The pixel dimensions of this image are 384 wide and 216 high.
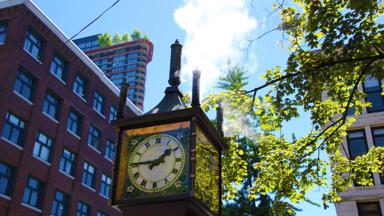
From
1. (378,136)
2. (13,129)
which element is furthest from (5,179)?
(378,136)

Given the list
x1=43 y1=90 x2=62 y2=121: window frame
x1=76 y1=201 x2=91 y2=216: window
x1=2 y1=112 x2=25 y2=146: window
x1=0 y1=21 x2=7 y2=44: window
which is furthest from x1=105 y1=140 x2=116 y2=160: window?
x1=0 y1=21 x2=7 y2=44: window

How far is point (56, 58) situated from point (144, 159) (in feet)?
91.7

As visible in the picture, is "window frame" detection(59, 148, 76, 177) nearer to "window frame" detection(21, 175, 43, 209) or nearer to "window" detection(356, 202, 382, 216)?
"window frame" detection(21, 175, 43, 209)

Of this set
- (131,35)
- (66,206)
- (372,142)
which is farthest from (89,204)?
(131,35)

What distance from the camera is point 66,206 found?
30.9 m

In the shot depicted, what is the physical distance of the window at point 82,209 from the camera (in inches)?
1273

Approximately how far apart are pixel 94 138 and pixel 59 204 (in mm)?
6783

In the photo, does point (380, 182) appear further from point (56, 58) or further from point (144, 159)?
point (144, 159)

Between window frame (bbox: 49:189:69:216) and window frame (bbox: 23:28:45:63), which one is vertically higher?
window frame (bbox: 23:28:45:63)

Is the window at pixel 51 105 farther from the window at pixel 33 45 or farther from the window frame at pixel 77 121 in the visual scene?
the window at pixel 33 45

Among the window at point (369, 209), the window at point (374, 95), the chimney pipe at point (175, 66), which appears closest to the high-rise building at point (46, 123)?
the window at point (369, 209)

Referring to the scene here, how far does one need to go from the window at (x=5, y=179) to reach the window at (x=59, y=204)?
14.1 feet

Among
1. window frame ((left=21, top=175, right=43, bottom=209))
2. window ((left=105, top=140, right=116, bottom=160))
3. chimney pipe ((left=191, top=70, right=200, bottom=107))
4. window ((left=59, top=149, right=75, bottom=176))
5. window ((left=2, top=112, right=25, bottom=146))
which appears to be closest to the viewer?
chimney pipe ((left=191, top=70, right=200, bottom=107))

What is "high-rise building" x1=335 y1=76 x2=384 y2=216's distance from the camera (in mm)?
25891
